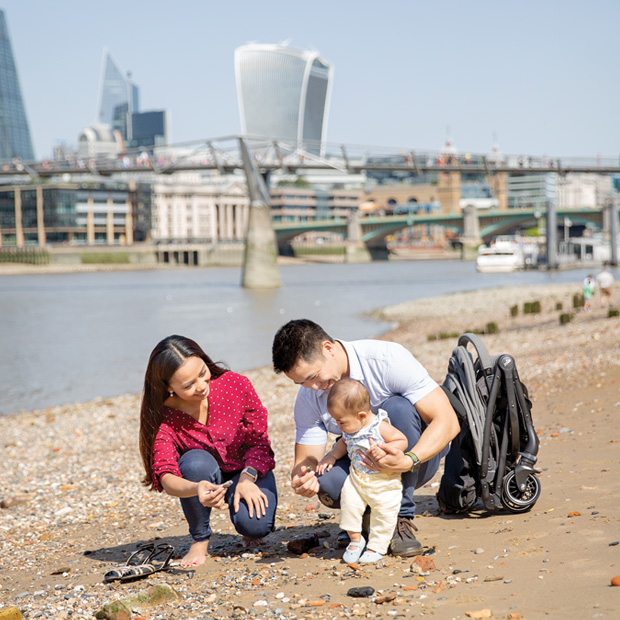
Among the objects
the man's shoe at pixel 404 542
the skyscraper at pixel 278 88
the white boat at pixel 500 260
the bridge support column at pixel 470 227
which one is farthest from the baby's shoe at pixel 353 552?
the skyscraper at pixel 278 88

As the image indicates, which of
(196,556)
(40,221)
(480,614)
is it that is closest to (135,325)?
(196,556)

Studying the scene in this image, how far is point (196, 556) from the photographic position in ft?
13.6

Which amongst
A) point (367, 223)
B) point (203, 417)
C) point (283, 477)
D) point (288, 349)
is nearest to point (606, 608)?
point (288, 349)

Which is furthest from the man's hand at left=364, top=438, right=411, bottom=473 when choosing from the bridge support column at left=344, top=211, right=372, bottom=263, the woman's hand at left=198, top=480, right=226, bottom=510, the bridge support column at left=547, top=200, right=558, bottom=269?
the bridge support column at left=344, top=211, right=372, bottom=263

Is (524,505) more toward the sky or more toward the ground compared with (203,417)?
more toward the ground

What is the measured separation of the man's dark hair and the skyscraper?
562 ft

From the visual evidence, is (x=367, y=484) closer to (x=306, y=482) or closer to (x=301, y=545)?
(x=306, y=482)

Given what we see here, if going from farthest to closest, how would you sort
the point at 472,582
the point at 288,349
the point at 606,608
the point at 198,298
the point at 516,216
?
the point at 516,216
the point at 198,298
the point at 288,349
the point at 472,582
the point at 606,608

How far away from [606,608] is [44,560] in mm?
3096

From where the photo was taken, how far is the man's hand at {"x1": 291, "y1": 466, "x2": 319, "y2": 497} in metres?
3.91

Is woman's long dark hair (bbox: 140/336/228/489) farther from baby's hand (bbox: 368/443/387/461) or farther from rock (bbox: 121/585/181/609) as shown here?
baby's hand (bbox: 368/443/387/461)

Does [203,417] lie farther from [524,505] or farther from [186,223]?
[186,223]

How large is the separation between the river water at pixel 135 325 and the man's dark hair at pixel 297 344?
38.8 feet

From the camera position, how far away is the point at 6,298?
54.2 meters
